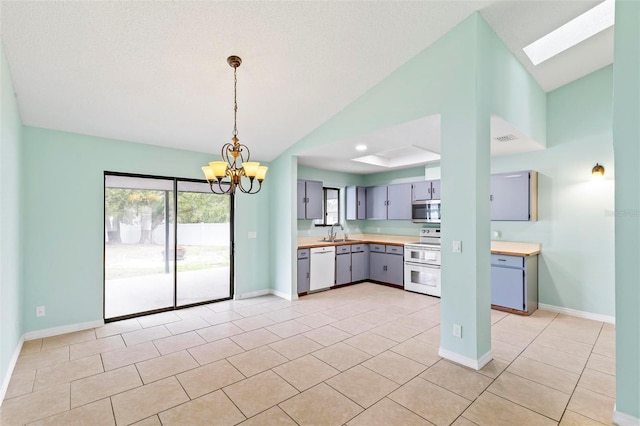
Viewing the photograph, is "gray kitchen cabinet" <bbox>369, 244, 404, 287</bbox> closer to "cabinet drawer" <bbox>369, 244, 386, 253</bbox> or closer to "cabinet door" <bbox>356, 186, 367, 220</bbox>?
"cabinet drawer" <bbox>369, 244, 386, 253</bbox>

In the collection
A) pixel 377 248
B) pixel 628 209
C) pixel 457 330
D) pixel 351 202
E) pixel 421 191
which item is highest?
pixel 421 191

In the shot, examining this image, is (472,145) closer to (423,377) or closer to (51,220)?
(423,377)

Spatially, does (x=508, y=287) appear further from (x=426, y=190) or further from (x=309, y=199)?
(x=309, y=199)

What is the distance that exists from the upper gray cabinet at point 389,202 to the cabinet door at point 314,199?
134 cm

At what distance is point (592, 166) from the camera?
4160 mm

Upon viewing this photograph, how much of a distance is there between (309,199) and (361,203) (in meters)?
1.55

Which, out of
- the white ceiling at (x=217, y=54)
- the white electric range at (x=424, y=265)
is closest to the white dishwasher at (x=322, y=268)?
the white electric range at (x=424, y=265)

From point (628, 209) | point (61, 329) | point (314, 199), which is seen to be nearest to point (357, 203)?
point (314, 199)

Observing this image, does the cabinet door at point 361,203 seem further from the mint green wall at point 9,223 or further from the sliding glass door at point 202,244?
the mint green wall at point 9,223

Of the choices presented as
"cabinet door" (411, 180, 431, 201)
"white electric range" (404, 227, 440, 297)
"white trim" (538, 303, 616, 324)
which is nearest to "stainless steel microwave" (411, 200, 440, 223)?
"cabinet door" (411, 180, 431, 201)

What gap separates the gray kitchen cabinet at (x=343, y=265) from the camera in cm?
591

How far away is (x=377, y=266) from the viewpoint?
6.27 meters

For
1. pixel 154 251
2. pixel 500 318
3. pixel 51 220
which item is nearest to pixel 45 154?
pixel 51 220

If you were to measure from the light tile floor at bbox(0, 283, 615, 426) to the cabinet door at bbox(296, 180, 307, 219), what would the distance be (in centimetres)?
220
